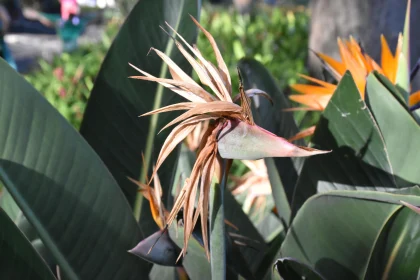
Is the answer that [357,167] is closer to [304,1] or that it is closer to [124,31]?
[124,31]

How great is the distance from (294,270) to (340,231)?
69 mm

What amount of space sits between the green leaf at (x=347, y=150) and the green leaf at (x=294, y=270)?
0.49ft

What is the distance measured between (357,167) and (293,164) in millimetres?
204

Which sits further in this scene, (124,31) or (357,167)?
(124,31)

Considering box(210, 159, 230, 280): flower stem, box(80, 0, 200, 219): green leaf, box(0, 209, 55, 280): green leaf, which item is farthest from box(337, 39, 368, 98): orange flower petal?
box(0, 209, 55, 280): green leaf

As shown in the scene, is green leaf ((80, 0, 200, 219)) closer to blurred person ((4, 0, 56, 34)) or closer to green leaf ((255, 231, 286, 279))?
green leaf ((255, 231, 286, 279))

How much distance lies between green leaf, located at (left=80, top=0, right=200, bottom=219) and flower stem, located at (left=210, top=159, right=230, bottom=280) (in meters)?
0.30

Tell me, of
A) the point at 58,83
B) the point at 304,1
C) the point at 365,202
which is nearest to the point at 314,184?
the point at 365,202

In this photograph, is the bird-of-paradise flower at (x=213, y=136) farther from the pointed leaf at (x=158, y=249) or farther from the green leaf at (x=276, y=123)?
the green leaf at (x=276, y=123)

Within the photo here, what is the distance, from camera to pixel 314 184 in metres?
0.73

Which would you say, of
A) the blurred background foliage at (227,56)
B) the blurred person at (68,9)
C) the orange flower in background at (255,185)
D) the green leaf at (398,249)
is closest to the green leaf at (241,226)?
the orange flower in background at (255,185)

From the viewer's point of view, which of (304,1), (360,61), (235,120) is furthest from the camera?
(304,1)

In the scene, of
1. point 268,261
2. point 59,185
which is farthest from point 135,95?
point 268,261

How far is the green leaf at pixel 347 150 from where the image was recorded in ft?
2.14
